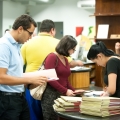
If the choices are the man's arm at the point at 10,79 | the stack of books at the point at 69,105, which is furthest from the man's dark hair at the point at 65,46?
the stack of books at the point at 69,105

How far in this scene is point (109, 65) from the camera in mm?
2527

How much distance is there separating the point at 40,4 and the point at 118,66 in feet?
30.6

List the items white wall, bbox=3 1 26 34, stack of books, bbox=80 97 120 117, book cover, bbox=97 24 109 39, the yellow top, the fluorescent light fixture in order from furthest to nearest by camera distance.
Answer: white wall, bbox=3 1 26 34 < the fluorescent light fixture < book cover, bbox=97 24 109 39 < the yellow top < stack of books, bbox=80 97 120 117

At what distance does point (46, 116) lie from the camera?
323 centimetres

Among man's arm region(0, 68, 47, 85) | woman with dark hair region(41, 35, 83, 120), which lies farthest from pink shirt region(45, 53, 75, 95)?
man's arm region(0, 68, 47, 85)

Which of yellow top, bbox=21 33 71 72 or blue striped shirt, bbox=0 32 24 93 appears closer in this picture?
blue striped shirt, bbox=0 32 24 93

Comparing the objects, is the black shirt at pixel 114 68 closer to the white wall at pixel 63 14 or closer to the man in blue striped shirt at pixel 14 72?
the man in blue striped shirt at pixel 14 72

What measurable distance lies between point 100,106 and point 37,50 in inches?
72.0

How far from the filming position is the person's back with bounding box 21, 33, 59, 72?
3.73 m

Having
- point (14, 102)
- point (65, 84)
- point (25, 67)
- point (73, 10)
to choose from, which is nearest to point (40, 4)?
point (73, 10)

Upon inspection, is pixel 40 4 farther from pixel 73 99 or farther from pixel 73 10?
pixel 73 99

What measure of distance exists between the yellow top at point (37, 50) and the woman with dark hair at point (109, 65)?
1.10 metres

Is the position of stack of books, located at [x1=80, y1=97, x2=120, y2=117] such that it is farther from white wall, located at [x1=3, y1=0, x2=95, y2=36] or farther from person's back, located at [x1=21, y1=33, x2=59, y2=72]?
white wall, located at [x1=3, y1=0, x2=95, y2=36]

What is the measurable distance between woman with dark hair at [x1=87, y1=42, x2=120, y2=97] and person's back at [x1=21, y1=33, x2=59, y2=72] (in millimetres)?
1097
